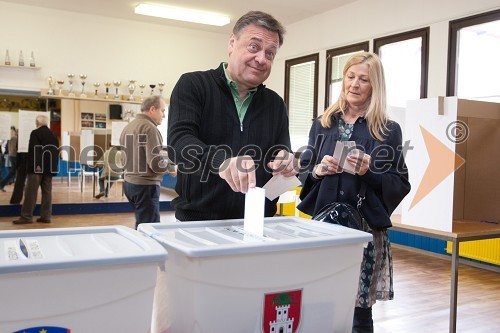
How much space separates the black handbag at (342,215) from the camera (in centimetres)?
150

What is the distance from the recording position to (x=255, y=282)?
0.78 metres

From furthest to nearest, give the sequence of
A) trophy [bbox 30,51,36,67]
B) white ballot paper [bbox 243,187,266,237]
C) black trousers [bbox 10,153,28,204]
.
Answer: trophy [bbox 30,51,36,67] < black trousers [bbox 10,153,28,204] < white ballot paper [bbox 243,187,266,237]

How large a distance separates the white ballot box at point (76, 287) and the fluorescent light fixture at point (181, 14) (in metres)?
6.47

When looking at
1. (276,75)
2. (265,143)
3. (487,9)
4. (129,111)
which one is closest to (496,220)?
(265,143)

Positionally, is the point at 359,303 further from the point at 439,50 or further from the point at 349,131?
the point at 439,50

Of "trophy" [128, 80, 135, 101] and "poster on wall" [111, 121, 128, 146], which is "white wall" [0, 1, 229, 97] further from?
"poster on wall" [111, 121, 128, 146]

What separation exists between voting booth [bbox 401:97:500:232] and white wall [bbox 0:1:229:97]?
6113mm

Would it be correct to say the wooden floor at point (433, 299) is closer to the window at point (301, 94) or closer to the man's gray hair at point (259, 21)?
the man's gray hair at point (259, 21)

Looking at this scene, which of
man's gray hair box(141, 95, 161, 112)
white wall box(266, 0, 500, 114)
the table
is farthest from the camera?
white wall box(266, 0, 500, 114)

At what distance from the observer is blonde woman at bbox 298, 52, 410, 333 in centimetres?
155

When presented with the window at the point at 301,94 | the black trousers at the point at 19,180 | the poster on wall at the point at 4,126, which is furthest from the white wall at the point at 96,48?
the window at the point at 301,94

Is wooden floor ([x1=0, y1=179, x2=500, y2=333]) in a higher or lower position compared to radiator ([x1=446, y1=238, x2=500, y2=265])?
lower

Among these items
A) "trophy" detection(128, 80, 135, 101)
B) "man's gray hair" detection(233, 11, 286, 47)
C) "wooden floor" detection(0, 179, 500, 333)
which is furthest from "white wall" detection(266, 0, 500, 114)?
"man's gray hair" detection(233, 11, 286, 47)

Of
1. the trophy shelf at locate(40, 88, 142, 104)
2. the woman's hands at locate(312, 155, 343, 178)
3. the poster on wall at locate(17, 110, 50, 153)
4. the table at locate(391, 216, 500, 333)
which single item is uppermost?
the trophy shelf at locate(40, 88, 142, 104)
